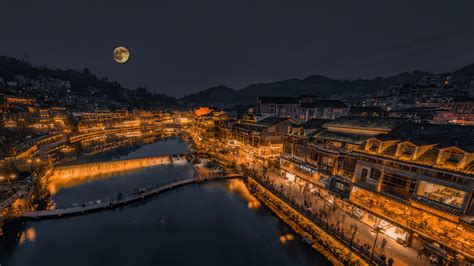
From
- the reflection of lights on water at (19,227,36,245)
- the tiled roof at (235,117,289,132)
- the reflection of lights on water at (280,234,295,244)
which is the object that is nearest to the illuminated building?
the reflection of lights on water at (280,234,295,244)

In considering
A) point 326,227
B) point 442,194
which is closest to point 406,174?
point 442,194

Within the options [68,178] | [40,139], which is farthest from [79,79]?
[68,178]

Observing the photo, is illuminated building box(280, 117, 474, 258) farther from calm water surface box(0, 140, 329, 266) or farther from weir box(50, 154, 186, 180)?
weir box(50, 154, 186, 180)

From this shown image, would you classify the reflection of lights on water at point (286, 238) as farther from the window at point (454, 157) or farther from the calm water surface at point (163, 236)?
the window at point (454, 157)

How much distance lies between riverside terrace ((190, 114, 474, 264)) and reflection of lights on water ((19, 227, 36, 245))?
39444 mm

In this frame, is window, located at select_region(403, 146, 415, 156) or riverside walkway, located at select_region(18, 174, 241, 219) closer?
window, located at select_region(403, 146, 415, 156)

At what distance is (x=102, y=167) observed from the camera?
153 feet

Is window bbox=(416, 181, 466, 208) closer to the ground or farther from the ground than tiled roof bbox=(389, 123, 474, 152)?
closer to the ground

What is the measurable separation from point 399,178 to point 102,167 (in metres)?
58.4

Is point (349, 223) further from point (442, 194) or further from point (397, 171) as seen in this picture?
point (442, 194)

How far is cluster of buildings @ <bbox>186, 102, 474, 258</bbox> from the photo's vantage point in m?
16.7

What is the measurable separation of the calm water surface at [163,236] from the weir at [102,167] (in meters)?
8.01

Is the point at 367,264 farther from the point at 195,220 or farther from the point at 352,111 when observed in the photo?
the point at 352,111

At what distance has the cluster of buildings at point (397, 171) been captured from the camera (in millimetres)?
16719
